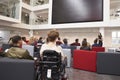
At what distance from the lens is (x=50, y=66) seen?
135 inches

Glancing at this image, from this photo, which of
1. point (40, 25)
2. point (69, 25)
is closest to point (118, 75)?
point (69, 25)

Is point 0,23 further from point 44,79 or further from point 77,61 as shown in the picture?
point 44,79

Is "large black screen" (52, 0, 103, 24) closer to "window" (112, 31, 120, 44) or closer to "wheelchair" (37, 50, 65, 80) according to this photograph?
"window" (112, 31, 120, 44)

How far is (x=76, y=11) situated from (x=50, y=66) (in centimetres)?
1180

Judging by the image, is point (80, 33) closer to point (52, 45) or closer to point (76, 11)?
point (76, 11)

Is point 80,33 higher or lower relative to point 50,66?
higher

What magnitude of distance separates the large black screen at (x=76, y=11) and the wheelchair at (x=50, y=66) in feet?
34.4

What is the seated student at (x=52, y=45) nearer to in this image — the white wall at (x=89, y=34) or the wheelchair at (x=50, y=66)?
the wheelchair at (x=50, y=66)

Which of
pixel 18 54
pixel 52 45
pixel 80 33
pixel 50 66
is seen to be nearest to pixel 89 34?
pixel 80 33

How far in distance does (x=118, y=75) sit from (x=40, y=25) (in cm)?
1268

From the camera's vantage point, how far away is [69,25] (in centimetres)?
1475

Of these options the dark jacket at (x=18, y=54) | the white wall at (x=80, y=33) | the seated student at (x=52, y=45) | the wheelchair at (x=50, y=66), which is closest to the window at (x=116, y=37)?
the white wall at (x=80, y=33)

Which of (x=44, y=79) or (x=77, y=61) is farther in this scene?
(x=77, y=61)

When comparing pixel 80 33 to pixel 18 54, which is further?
pixel 80 33
